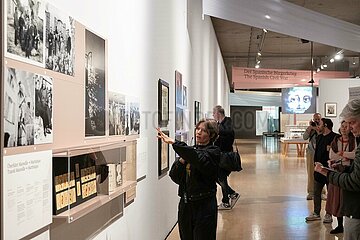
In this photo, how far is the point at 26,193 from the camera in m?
1.83

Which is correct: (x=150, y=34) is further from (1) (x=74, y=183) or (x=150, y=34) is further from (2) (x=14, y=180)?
(2) (x=14, y=180)

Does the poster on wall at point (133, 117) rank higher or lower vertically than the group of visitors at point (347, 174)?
higher

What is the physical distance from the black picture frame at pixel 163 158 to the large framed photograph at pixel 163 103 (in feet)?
0.55

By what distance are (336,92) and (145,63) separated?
387 inches

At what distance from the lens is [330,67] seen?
25250 mm

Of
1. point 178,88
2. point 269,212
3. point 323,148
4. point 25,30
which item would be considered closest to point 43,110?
point 25,30

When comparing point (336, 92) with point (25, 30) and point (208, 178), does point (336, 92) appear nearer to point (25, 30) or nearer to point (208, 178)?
point (208, 178)

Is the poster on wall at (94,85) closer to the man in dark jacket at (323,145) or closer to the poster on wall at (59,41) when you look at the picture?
the poster on wall at (59,41)

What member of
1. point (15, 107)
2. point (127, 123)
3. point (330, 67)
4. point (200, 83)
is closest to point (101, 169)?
point (127, 123)

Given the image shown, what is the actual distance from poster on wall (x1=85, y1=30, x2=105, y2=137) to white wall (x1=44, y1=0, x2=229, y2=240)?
0.10m

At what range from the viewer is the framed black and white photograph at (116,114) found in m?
3.11

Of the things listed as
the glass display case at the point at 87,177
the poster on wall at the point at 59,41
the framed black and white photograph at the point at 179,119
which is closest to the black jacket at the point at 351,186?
the glass display case at the point at 87,177

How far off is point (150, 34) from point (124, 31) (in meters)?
1.05

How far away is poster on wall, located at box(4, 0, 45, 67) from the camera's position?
174 cm
